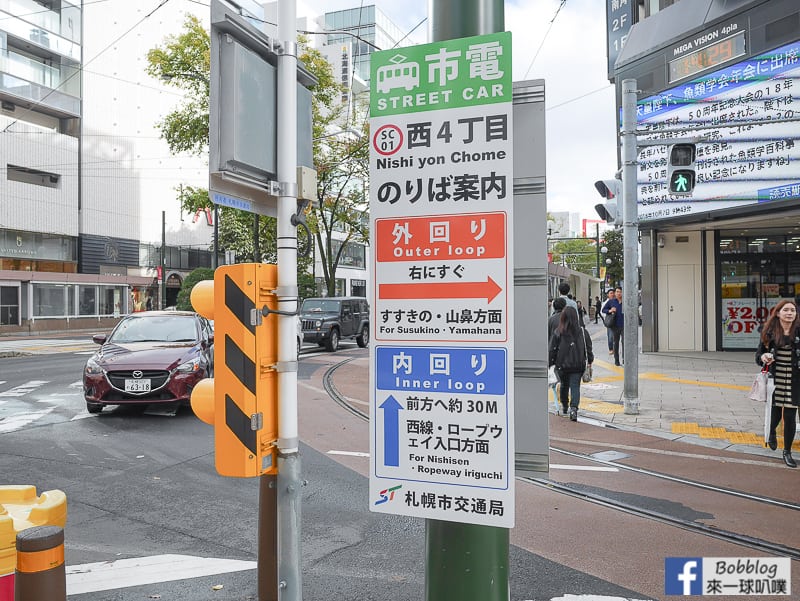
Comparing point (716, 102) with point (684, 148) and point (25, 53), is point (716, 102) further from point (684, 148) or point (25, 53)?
point (25, 53)

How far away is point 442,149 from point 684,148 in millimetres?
9132

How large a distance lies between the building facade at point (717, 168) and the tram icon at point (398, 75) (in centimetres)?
1367

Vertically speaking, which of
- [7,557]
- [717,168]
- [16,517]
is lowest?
[7,557]

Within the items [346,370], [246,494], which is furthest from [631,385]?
[346,370]

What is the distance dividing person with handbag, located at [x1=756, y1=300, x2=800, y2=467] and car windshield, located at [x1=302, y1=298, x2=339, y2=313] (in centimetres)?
1786

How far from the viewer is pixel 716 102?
1722 centimetres

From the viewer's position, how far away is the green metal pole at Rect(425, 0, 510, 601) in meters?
2.58

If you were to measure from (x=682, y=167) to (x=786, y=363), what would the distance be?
414 cm

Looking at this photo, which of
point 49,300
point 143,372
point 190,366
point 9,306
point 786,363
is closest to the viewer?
point 786,363

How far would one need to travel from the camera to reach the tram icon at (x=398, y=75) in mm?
2549

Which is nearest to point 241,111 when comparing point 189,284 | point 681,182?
point 681,182

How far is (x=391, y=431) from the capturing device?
2.61 m

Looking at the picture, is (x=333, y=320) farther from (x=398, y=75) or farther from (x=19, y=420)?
(x=398, y=75)

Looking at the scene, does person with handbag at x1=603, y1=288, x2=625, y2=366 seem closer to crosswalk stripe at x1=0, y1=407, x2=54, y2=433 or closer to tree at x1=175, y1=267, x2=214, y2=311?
crosswalk stripe at x1=0, y1=407, x2=54, y2=433
